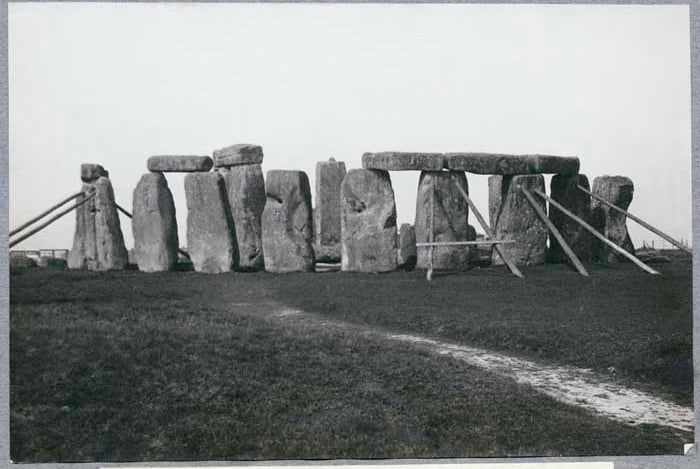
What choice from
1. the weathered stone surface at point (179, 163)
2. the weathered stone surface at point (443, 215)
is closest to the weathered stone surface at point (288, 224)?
the weathered stone surface at point (179, 163)

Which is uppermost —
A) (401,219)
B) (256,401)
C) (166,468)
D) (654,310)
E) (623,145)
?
(623,145)

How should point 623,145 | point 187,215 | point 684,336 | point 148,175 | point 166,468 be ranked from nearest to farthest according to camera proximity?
1. point 166,468
2. point 684,336
3. point 623,145
4. point 148,175
5. point 187,215

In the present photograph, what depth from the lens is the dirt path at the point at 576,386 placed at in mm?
7559

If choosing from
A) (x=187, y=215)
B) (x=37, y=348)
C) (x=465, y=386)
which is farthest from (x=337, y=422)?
(x=187, y=215)

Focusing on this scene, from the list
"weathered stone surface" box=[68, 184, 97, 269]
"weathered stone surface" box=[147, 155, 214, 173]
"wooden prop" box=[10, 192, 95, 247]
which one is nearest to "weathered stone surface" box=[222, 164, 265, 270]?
"weathered stone surface" box=[147, 155, 214, 173]

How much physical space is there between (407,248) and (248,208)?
95.8 inches

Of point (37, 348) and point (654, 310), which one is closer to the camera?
point (37, 348)

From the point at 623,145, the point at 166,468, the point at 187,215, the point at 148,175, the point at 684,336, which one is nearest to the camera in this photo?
the point at 166,468

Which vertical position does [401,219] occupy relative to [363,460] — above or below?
above

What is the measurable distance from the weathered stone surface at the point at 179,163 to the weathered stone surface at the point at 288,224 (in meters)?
0.88

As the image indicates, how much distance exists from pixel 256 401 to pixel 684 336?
424 cm

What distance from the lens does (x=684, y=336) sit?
8273mm

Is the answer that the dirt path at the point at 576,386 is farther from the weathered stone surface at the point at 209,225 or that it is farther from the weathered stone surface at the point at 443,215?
the weathered stone surface at the point at 443,215

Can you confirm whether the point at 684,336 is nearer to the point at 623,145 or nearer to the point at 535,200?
the point at 623,145
